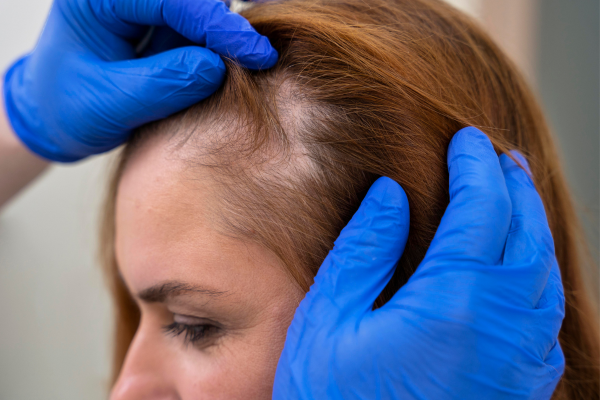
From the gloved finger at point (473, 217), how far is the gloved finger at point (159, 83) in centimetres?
41

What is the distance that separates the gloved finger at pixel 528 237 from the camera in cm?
53

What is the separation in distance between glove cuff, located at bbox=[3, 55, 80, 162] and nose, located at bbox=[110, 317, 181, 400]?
1.33 ft

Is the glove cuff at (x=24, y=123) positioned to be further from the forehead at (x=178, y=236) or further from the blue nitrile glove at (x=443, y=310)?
the blue nitrile glove at (x=443, y=310)

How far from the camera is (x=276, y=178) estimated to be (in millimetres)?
604

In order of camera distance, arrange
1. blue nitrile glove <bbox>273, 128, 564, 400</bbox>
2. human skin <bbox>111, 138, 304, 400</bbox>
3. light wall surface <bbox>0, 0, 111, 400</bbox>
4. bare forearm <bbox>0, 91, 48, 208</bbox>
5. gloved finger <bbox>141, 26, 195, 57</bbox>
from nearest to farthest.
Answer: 1. blue nitrile glove <bbox>273, 128, 564, 400</bbox>
2. human skin <bbox>111, 138, 304, 400</bbox>
3. gloved finger <bbox>141, 26, 195, 57</bbox>
4. bare forearm <bbox>0, 91, 48, 208</bbox>
5. light wall surface <bbox>0, 0, 111, 400</bbox>

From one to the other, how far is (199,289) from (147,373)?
21cm

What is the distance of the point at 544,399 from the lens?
57cm

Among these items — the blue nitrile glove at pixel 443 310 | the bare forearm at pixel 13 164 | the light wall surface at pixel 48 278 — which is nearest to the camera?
the blue nitrile glove at pixel 443 310

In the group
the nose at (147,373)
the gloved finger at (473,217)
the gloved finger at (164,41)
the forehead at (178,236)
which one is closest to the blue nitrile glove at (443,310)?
the gloved finger at (473,217)

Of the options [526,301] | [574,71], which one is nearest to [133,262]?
[526,301]

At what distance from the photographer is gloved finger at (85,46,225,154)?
0.64 metres

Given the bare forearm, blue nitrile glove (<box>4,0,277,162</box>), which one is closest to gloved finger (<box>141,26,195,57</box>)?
blue nitrile glove (<box>4,0,277,162</box>)

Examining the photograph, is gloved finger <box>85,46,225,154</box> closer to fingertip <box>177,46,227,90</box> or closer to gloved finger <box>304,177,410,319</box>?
fingertip <box>177,46,227,90</box>

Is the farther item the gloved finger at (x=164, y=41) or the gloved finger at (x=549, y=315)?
the gloved finger at (x=164, y=41)
